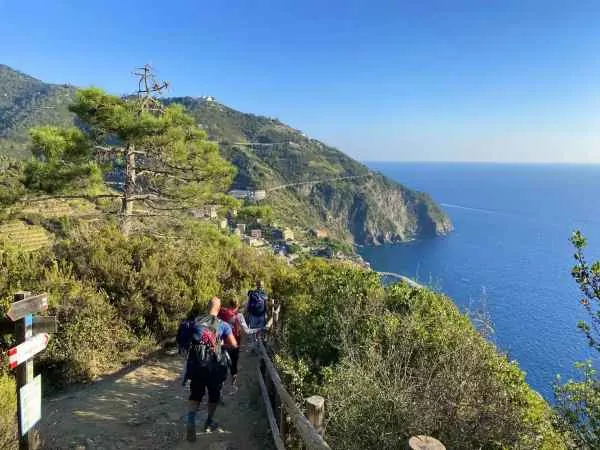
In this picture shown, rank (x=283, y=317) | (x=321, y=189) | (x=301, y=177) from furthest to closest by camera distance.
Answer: (x=321, y=189)
(x=301, y=177)
(x=283, y=317)

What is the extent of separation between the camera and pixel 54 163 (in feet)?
32.5

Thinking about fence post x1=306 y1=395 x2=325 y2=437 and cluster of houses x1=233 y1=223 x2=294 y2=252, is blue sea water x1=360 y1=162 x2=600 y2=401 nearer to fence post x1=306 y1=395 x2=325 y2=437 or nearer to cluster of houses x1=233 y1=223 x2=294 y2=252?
fence post x1=306 y1=395 x2=325 y2=437

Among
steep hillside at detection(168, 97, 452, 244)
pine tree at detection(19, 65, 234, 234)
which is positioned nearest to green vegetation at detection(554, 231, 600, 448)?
pine tree at detection(19, 65, 234, 234)

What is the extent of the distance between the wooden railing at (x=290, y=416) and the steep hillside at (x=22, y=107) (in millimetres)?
86830

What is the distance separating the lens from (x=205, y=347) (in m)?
4.14

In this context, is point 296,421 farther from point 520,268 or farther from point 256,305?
point 520,268

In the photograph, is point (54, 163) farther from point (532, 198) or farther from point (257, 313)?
point (532, 198)

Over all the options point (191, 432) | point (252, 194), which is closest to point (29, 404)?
point (191, 432)

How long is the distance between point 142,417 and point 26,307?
247cm

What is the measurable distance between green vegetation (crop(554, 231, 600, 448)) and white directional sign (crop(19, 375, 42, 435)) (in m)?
3.86

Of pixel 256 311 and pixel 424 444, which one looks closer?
pixel 424 444

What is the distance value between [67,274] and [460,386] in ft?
18.1

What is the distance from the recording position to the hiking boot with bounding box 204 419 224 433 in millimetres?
4566

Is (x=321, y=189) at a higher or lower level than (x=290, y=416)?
lower
